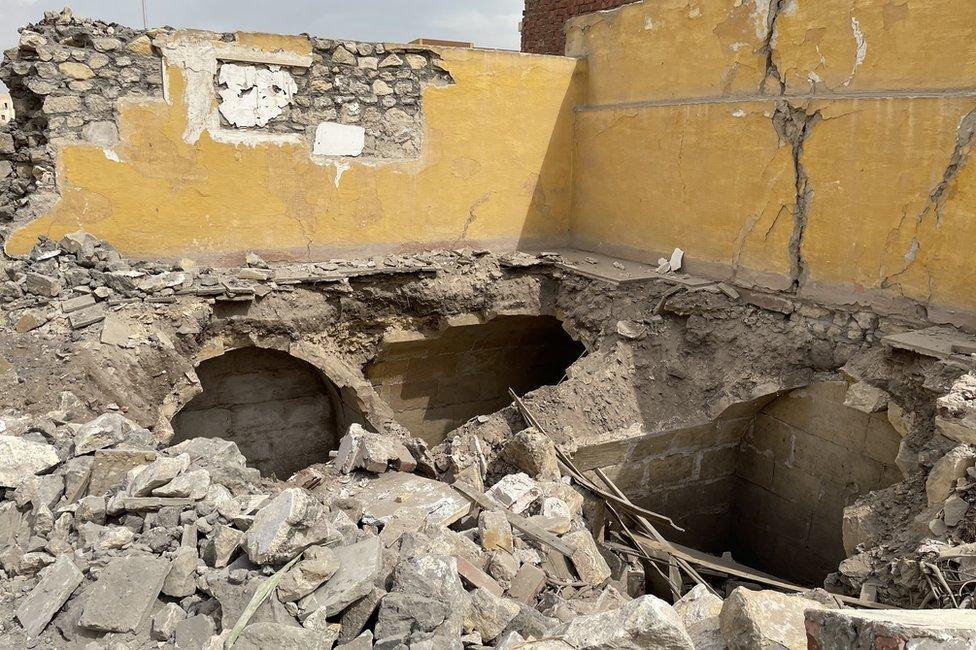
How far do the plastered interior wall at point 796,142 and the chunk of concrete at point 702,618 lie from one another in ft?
9.94

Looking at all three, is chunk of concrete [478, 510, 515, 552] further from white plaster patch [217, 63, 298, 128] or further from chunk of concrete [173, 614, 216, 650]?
white plaster patch [217, 63, 298, 128]

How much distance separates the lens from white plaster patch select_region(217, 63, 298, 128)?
6441 mm

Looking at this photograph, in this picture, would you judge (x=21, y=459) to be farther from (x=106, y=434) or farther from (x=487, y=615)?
(x=487, y=615)

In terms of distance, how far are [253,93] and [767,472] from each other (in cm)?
584

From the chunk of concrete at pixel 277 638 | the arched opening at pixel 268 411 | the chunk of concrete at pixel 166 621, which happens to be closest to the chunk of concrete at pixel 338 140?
the arched opening at pixel 268 411

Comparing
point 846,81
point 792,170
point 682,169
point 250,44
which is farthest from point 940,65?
point 250,44

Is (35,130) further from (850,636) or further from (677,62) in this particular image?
(850,636)

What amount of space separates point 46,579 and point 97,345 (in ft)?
8.74

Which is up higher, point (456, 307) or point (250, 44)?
point (250, 44)

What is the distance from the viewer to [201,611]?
118 inches

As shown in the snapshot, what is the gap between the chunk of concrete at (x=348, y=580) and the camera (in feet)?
9.80

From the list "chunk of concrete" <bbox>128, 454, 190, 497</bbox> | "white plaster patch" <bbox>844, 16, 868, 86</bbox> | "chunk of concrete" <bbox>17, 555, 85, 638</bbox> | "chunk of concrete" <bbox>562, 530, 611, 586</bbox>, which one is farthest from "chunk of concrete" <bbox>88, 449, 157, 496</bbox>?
"white plaster patch" <bbox>844, 16, 868, 86</bbox>

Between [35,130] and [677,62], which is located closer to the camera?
[35,130]

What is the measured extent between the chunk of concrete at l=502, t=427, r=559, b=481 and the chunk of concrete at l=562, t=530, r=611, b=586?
89 centimetres
